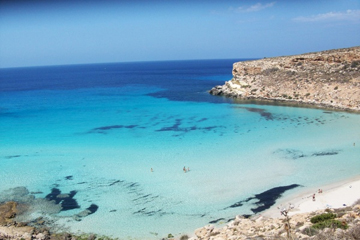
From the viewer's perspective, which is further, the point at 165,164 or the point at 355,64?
the point at 355,64

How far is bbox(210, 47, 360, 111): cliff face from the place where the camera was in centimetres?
4004

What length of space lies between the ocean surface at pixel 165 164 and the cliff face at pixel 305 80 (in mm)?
5012

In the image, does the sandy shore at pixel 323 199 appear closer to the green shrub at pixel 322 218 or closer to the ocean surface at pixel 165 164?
the ocean surface at pixel 165 164

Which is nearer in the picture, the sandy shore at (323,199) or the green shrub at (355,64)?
the sandy shore at (323,199)

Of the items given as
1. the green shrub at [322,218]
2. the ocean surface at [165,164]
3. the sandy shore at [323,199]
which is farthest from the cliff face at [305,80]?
the green shrub at [322,218]

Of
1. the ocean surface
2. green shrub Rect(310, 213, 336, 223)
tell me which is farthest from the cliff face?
green shrub Rect(310, 213, 336, 223)

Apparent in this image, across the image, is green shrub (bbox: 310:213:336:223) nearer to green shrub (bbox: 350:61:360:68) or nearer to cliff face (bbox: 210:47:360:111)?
cliff face (bbox: 210:47:360:111)

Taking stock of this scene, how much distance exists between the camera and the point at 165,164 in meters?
21.5

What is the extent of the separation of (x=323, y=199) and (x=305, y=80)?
32610mm

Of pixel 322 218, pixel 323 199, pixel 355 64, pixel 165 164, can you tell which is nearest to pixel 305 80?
pixel 355 64

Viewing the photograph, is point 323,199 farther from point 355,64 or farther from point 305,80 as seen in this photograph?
point 355,64

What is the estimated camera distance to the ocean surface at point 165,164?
50.8ft

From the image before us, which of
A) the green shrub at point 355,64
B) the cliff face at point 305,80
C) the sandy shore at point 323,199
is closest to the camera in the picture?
the sandy shore at point 323,199

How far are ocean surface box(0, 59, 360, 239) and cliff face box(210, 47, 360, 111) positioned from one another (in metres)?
5.01
